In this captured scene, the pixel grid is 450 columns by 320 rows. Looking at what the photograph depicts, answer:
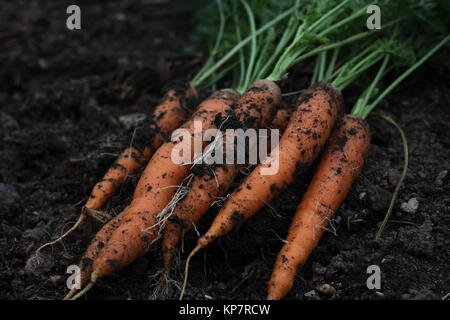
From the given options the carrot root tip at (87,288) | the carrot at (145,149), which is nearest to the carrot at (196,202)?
the carrot root tip at (87,288)

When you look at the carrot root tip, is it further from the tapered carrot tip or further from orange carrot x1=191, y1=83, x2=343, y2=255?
the tapered carrot tip

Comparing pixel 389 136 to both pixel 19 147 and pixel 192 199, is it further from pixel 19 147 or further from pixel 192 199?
pixel 19 147

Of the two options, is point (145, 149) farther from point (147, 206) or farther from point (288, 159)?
point (288, 159)

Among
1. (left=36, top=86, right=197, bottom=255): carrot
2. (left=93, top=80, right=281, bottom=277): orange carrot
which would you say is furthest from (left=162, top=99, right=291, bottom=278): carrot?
(left=36, top=86, right=197, bottom=255): carrot

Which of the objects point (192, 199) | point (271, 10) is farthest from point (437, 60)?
point (192, 199)

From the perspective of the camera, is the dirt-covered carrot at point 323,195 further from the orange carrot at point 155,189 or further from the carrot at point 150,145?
the carrot at point 150,145
